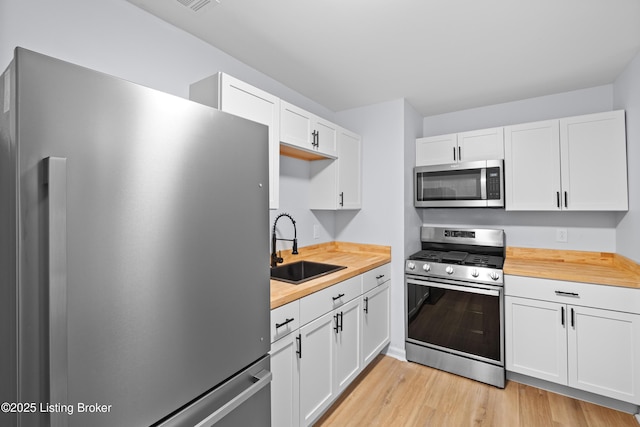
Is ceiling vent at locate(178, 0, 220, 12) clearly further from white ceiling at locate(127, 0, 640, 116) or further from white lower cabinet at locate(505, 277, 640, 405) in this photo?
white lower cabinet at locate(505, 277, 640, 405)

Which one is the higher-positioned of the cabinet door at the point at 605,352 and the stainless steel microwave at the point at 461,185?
the stainless steel microwave at the point at 461,185

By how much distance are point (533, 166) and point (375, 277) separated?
5.52 ft

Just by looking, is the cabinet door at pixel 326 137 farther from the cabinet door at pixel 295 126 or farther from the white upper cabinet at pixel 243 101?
the white upper cabinet at pixel 243 101

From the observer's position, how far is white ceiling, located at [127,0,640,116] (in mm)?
1566

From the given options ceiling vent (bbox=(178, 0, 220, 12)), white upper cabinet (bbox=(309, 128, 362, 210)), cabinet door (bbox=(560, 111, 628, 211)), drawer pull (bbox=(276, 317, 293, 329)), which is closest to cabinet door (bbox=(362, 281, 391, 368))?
white upper cabinet (bbox=(309, 128, 362, 210))

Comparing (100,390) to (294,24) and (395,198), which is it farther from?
(395,198)

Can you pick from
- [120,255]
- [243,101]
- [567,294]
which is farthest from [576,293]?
[120,255]

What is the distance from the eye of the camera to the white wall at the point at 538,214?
2543mm

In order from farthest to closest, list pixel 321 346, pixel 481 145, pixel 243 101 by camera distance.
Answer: pixel 481 145 < pixel 321 346 < pixel 243 101

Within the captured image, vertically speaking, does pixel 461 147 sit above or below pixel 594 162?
above

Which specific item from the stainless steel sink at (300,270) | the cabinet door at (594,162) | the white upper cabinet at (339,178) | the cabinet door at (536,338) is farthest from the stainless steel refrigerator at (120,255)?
the cabinet door at (594,162)

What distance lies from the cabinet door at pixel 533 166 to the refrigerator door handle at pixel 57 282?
9.93ft

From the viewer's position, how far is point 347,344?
2.12 m

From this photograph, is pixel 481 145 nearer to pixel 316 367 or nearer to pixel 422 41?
pixel 422 41
